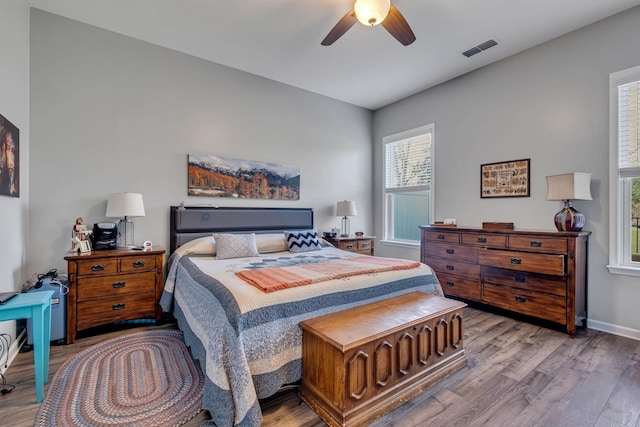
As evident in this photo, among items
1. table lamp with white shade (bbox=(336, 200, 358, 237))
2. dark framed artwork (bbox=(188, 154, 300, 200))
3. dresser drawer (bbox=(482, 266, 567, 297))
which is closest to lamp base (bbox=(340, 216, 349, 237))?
table lamp with white shade (bbox=(336, 200, 358, 237))

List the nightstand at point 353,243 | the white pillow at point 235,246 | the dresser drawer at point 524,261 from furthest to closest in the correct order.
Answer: the nightstand at point 353,243 → the white pillow at point 235,246 → the dresser drawer at point 524,261

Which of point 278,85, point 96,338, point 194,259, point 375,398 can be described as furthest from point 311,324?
point 278,85

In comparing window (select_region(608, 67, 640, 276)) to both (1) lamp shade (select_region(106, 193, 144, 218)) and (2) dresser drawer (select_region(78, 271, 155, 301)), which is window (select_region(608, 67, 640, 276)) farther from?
(1) lamp shade (select_region(106, 193, 144, 218))

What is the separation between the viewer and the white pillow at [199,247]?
3262 mm

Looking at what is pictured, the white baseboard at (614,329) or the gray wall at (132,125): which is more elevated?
the gray wall at (132,125)

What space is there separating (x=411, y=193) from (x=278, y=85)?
8.95ft

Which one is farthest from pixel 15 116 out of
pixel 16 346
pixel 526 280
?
pixel 526 280

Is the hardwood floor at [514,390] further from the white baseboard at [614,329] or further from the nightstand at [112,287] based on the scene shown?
the nightstand at [112,287]

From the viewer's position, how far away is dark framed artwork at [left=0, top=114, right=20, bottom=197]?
7.38 ft

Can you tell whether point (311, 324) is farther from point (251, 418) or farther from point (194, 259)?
point (194, 259)

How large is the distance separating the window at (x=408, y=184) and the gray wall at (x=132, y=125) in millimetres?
1556

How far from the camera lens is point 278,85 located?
14.5 feet

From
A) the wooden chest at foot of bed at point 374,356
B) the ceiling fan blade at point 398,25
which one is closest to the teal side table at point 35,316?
the wooden chest at foot of bed at point 374,356

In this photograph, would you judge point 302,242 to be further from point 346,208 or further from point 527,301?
point 527,301
